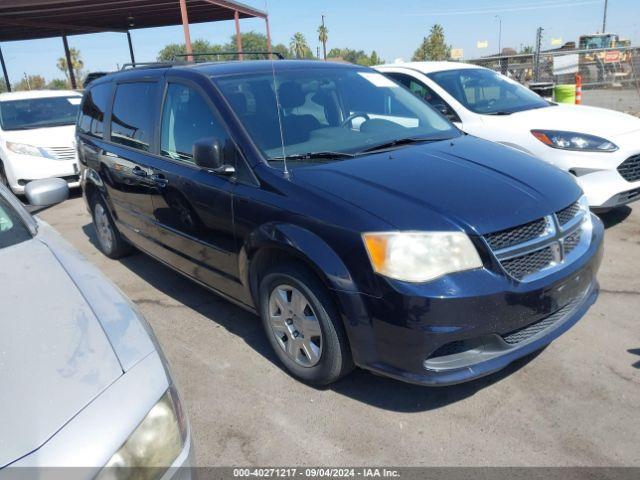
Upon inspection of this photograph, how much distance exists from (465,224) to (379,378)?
1150 mm

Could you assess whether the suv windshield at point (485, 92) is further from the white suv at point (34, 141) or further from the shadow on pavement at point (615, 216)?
the white suv at point (34, 141)

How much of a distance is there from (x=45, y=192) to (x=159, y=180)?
0.80m

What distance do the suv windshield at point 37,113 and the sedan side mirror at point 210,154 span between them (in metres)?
7.07

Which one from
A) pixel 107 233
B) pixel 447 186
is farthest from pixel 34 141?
pixel 447 186

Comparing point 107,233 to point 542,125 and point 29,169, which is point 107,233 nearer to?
point 29,169

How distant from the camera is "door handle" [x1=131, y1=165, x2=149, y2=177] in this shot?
13.3 ft

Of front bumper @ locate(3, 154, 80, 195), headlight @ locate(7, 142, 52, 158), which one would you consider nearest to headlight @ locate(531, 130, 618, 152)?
front bumper @ locate(3, 154, 80, 195)

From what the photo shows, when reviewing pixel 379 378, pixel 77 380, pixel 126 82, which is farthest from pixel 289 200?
pixel 126 82

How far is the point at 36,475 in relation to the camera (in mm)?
1362

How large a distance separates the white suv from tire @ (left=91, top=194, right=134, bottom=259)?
277cm

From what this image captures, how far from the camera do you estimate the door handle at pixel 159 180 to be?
380 centimetres

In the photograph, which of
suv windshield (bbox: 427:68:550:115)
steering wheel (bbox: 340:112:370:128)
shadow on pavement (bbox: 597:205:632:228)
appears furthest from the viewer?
suv windshield (bbox: 427:68:550:115)

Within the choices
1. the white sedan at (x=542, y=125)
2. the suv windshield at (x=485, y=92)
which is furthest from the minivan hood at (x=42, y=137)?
the suv windshield at (x=485, y=92)

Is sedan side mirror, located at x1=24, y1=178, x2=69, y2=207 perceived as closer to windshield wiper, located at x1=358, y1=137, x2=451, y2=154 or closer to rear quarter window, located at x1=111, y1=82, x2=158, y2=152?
rear quarter window, located at x1=111, y1=82, x2=158, y2=152
